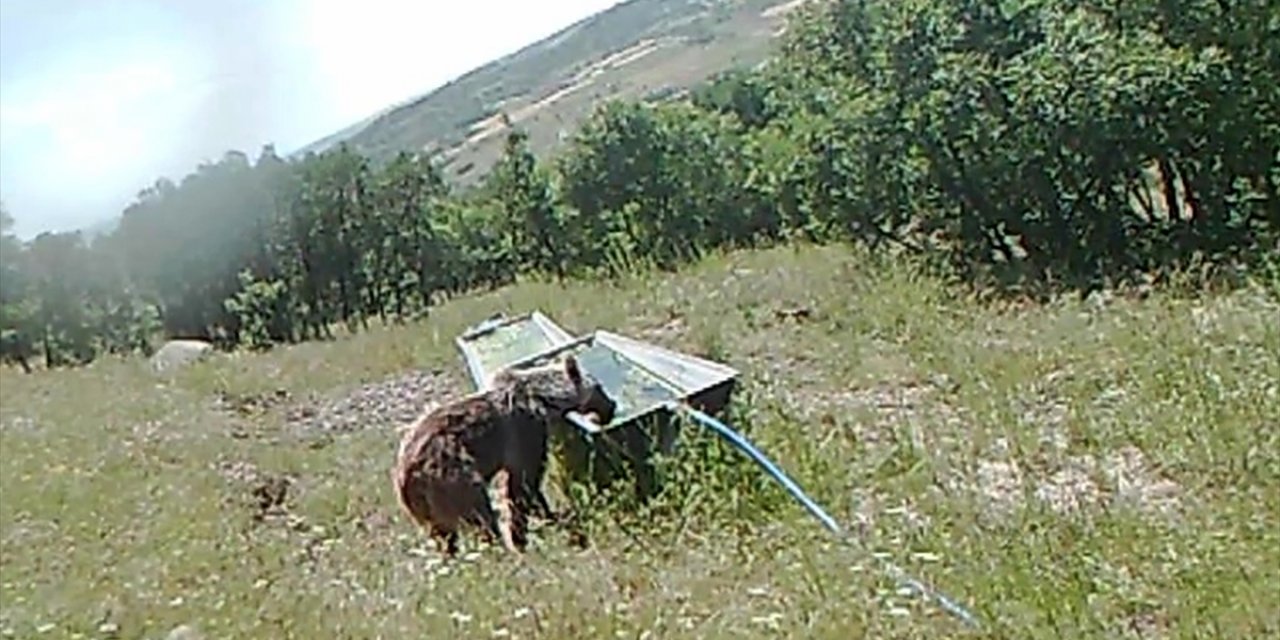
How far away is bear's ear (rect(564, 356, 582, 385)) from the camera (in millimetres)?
7672

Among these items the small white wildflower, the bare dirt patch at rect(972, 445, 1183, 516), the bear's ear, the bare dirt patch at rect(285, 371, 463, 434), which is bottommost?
the bare dirt patch at rect(285, 371, 463, 434)

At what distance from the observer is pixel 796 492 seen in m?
6.88

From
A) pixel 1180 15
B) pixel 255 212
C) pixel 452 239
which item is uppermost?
pixel 1180 15

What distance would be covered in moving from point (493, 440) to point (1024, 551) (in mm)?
3095

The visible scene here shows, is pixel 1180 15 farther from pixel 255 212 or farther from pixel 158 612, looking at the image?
pixel 255 212

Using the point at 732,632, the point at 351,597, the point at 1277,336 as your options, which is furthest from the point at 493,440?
the point at 1277,336

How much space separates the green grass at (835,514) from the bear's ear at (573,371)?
0.71 meters

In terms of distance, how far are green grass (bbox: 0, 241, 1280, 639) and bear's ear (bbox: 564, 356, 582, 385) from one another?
71 cm

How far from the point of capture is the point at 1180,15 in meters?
17.2

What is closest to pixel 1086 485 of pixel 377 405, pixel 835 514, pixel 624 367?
pixel 835 514

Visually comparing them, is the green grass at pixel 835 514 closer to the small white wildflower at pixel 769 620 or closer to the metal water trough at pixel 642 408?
the small white wildflower at pixel 769 620

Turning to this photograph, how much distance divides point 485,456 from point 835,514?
181 centimetres

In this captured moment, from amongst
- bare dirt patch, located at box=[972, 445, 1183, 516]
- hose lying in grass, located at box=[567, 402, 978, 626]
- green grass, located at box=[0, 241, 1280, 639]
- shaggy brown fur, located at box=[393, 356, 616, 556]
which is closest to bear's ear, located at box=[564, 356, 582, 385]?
shaggy brown fur, located at box=[393, 356, 616, 556]

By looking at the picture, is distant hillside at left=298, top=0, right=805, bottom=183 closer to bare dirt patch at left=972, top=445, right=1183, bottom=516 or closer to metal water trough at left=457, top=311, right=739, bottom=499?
metal water trough at left=457, top=311, right=739, bottom=499
